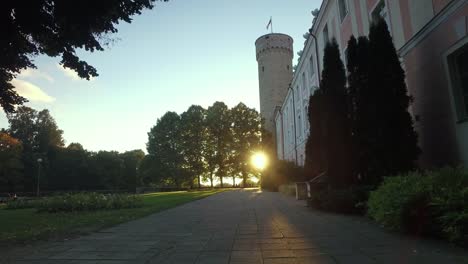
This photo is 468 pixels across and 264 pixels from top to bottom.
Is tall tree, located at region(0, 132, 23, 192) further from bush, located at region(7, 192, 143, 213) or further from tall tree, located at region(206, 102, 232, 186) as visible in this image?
bush, located at region(7, 192, 143, 213)

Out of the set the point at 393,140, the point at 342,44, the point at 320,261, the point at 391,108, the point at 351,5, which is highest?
the point at 351,5

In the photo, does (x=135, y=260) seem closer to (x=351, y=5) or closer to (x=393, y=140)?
(x=393, y=140)

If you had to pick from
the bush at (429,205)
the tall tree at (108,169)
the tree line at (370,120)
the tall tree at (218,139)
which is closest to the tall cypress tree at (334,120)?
the tree line at (370,120)

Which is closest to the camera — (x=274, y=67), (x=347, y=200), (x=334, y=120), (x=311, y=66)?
(x=347, y=200)

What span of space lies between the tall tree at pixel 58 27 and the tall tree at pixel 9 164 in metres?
50.7

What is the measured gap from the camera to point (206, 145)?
61750 millimetres

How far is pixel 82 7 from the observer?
728 centimetres

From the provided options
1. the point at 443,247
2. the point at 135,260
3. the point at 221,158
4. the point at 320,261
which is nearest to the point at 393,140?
the point at 443,247

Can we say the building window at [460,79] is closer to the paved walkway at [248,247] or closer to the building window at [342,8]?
the paved walkway at [248,247]

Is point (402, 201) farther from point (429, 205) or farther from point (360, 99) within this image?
point (360, 99)

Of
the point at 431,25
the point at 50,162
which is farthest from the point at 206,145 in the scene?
the point at 431,25

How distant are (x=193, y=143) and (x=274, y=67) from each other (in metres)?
19.0

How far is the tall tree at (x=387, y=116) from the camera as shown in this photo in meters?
9.81

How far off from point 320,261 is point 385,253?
101cm
